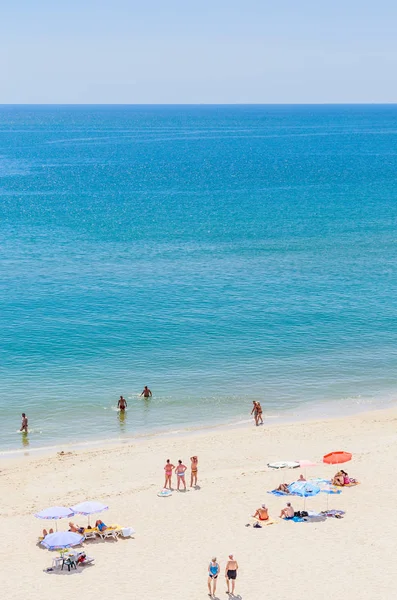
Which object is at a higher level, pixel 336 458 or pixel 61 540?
pixel 336 458

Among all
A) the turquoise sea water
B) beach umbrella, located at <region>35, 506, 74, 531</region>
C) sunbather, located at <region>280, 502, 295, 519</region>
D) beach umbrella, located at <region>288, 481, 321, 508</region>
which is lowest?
sunbather, located at <region>280, 502, 295, 519</region>

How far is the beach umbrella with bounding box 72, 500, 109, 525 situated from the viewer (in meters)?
25.9

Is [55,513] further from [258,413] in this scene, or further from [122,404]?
[258,413]

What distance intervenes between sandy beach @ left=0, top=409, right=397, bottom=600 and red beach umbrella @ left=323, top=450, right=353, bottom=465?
500 mm

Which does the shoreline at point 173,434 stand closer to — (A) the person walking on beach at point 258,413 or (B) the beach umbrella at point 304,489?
(A) the person walking on beach at point 258,413

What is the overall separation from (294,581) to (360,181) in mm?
95319

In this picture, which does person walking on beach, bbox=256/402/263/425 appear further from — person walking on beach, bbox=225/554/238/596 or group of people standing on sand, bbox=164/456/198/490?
person walking on beach, bbox=225/554/238/596

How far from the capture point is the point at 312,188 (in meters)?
106

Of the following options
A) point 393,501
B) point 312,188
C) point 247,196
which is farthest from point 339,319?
point 312,188

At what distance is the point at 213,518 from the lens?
26.8m

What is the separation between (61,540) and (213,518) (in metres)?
5.07

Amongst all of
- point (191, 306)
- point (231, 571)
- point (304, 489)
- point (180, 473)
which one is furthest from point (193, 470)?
point (191, 306)

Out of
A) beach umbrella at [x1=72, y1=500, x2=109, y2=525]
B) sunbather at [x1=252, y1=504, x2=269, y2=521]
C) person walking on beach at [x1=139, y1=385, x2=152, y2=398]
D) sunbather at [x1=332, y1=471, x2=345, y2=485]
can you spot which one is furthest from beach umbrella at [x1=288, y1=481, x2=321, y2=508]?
person walking on beach at [x1=139, y1=385, x2=152, y2=398]

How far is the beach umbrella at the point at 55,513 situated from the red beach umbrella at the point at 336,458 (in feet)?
31.8
